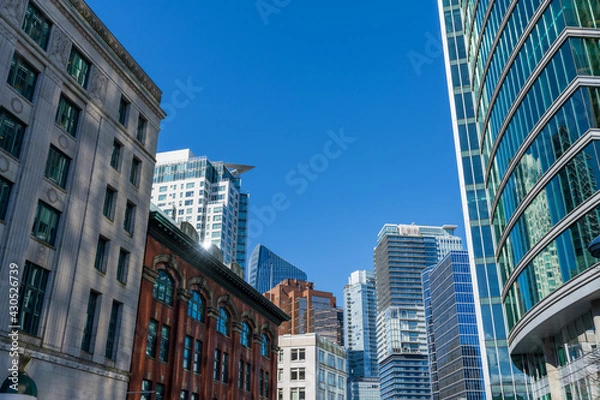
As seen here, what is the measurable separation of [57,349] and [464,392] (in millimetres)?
159607

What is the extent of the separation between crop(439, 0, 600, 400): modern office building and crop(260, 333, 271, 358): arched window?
68.7ft

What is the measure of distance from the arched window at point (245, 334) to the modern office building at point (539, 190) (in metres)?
21.5

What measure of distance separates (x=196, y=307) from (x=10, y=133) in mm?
21377

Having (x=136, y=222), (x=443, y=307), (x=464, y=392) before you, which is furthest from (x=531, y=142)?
(x=443, y=307)

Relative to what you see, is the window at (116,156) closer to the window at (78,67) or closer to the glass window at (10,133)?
the window at (78,67)

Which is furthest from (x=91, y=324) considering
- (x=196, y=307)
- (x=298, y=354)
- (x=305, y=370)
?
(x=298, y=354)

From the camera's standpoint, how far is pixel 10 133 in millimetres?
26734

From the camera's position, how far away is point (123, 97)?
36812 millimetres

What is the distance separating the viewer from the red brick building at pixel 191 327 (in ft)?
122

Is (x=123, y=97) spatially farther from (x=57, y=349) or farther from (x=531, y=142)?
(x=531, y=142)

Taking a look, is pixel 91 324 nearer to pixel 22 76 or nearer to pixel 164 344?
pixel 164 344

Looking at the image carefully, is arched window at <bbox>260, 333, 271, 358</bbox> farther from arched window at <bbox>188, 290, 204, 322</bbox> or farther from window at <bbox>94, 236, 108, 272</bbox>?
window at <bbox>94, 236, 108, 272</bbox>

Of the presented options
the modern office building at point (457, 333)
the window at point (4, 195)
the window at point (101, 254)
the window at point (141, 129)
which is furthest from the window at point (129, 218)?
the modern office building at point (457, 333)

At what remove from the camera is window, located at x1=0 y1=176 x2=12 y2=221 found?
84.4 ft
